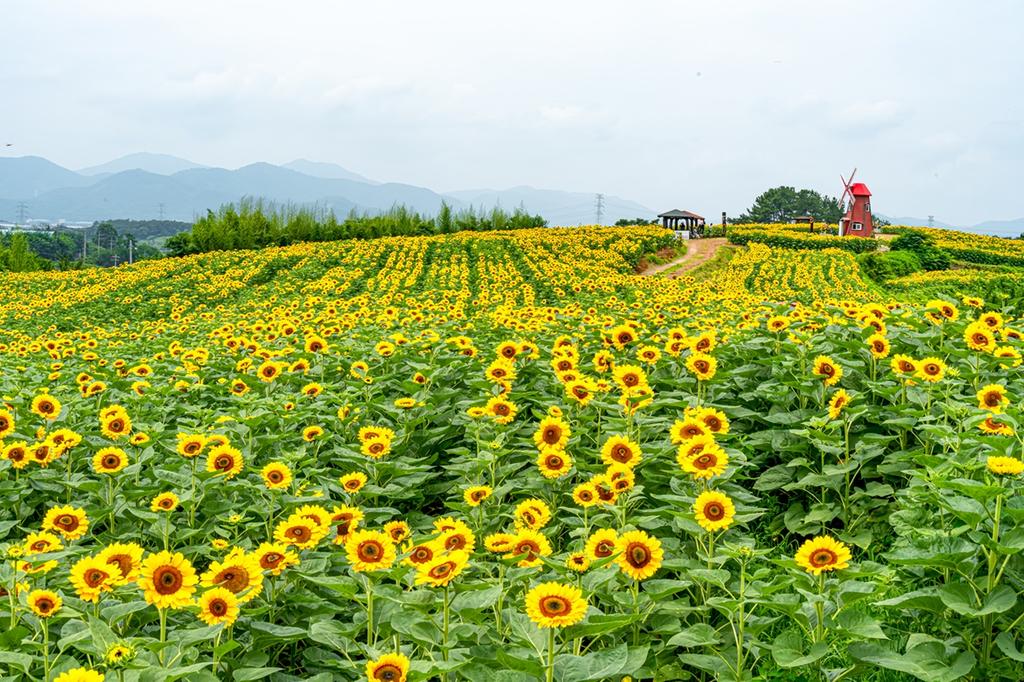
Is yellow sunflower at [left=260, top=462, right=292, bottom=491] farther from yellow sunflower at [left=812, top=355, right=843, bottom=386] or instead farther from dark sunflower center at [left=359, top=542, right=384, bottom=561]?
yellow sunflower at [left=812, top=355, right=843, bottom=386]

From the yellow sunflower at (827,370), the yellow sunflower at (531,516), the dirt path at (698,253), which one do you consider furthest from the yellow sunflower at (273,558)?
the dirt path at (698,253)

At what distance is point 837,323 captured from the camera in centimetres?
534

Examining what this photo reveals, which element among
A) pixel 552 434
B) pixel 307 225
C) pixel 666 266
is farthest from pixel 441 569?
pixel 307 225

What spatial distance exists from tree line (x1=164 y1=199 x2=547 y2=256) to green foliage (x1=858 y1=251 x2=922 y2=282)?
16590mm

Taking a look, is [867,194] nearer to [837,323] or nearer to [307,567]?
[837,323]

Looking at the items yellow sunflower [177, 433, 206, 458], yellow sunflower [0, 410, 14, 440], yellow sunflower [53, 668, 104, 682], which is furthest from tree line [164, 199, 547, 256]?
yellow sunflower [53, 668, 104, 682]

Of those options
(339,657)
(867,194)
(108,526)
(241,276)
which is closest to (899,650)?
(339,657)

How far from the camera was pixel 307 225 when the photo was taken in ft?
112

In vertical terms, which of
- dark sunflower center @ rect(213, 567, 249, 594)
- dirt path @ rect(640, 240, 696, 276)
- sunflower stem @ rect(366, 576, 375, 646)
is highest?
dirt path @ rect(640, 240, 696, 276)

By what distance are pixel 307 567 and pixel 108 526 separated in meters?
1.67

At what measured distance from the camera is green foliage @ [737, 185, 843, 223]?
74.3m

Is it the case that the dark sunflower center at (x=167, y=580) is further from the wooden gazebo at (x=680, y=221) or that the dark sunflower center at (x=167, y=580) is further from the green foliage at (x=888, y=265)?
the wooden gazebo at (x=680, y=221)

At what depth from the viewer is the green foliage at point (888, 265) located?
28.7 m

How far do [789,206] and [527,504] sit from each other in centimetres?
7886
